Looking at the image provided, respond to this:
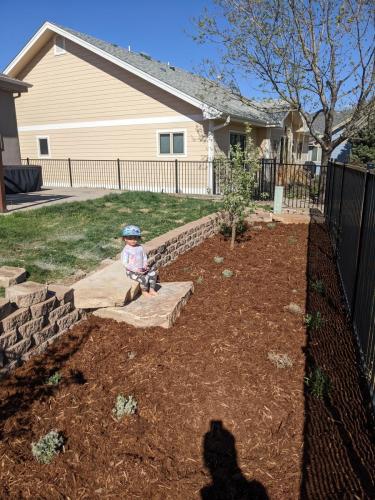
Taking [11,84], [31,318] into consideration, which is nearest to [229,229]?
[31,318]

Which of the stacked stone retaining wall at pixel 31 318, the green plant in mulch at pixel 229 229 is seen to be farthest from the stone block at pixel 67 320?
the green plant in mulch at pixel 229 229

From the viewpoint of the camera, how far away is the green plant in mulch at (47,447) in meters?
2.28

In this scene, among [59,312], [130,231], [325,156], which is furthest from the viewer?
[325,156]

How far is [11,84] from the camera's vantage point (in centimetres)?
1243

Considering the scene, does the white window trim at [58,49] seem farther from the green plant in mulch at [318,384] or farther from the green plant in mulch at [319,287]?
the green plant in mulch at [318,384]

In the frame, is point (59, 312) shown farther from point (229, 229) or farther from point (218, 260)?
point (229, 229)

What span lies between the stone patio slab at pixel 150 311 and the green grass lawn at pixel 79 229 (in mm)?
1085

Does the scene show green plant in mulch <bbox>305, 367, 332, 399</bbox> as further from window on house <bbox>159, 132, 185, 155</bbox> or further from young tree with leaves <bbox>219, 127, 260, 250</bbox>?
window on house <bbox>159, 132, 185, 155</bbox>

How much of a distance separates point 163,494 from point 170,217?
6.79 meters

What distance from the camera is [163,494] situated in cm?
213

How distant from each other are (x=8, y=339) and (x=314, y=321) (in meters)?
2.96

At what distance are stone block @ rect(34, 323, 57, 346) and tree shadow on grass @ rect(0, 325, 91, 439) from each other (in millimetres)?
97

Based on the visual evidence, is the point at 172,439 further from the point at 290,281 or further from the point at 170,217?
the point at 170,217

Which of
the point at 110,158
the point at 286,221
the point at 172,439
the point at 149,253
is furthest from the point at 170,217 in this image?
the point at 110,158
